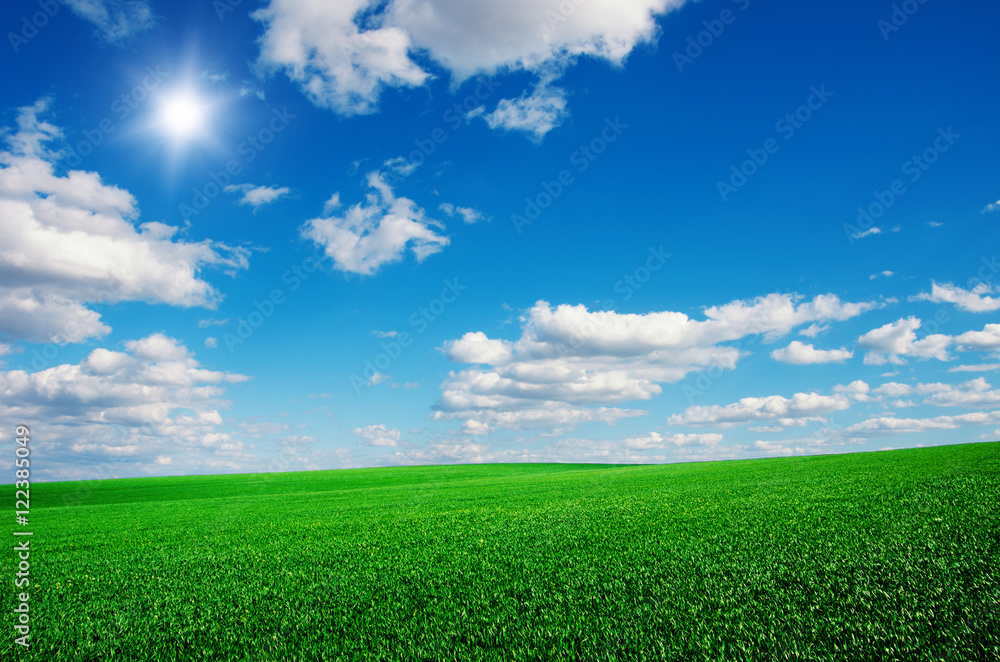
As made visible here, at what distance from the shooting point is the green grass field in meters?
4.34

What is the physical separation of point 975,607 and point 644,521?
18.0 feet

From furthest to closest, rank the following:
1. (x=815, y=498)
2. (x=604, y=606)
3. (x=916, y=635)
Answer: (x=815, y=498), (x=604, y=606), (x=916, y=635)

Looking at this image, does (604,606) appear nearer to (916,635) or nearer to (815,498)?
(916,635)

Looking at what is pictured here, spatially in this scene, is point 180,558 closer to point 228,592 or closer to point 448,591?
point 228,592

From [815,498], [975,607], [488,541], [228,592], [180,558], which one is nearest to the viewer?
[975,607]

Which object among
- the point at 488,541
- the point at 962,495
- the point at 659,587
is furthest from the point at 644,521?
the point at 962,495

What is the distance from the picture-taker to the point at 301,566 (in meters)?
8.00

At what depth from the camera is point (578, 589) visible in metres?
5.75

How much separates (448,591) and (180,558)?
6820 mm

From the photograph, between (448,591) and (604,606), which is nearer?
(604,606)

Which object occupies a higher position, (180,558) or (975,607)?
(975,607)

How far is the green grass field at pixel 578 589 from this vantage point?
14.2 ft

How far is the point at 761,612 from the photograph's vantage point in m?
4.69

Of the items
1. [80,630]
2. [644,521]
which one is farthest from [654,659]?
[80,630]
